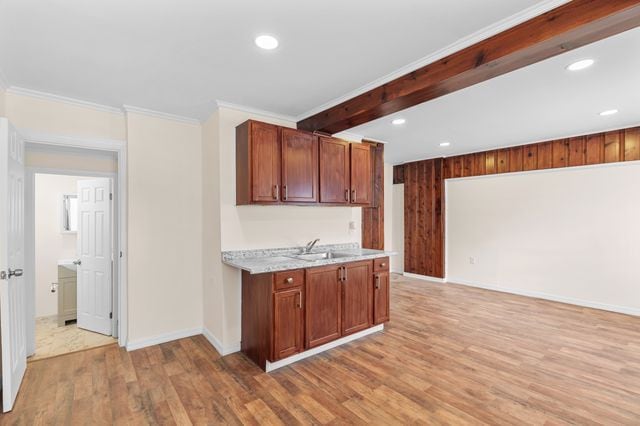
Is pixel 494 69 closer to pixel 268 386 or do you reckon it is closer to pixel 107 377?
pixel 268 386

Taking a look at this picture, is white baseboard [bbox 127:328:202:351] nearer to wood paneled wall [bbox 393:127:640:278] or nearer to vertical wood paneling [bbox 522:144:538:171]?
wood paneled wall [bbox 393:127:640:278]

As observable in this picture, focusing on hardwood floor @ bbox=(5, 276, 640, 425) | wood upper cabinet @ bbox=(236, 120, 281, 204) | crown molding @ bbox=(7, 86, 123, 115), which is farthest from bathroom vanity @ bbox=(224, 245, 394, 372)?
crown molding @ bbox=(7, 86, 123, 115)

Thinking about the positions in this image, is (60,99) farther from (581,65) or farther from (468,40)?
(581,65)

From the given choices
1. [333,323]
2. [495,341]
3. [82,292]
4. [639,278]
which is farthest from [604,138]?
[82,292]

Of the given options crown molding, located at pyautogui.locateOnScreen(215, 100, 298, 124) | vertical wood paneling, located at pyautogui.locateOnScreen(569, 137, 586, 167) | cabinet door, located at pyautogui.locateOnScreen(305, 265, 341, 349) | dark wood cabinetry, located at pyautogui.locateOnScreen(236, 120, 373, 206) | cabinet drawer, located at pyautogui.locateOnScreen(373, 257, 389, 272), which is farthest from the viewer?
vertical wood paneling, located at pyautogui.locateOnScreen(569, 137, 586, 167)

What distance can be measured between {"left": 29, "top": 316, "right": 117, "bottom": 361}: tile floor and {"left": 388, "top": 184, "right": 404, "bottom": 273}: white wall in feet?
18.2

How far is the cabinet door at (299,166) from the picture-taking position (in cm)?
320

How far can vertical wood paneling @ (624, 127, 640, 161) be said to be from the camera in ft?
13.5

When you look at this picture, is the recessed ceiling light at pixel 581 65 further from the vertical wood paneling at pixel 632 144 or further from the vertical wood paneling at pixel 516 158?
the vertical wood paneling at pixel 516 158

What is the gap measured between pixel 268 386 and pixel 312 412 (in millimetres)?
497

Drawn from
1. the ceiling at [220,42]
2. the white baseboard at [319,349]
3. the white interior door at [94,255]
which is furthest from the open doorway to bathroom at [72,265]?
the white baseboard at [319,349]

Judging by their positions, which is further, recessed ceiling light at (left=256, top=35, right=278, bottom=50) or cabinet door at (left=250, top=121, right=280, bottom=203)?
cabinet door at (left=250, top=121, right=280, bottom=203)

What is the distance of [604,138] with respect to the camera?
4375 millimetres

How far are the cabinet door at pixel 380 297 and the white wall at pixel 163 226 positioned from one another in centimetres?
209
